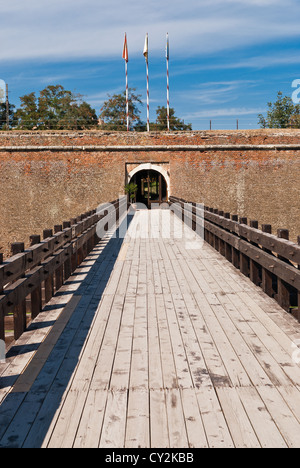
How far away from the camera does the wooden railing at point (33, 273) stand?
3898 millimetres

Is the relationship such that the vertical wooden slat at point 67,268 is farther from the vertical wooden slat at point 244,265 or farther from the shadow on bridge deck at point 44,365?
the vertical wooden slat at point 244,265

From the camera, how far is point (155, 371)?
343 centimetres

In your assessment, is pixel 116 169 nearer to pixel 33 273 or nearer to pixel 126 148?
pixel 126 148

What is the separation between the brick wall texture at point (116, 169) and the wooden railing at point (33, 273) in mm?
16481

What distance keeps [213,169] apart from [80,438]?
22570 millimetres

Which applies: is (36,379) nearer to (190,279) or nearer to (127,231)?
(190,279)

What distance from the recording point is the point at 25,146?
24.1 meters

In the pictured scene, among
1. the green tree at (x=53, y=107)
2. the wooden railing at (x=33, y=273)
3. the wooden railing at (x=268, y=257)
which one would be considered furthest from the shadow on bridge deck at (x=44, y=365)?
the green tree at (x=53, y=107)

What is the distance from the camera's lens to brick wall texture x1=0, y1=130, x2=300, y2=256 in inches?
947

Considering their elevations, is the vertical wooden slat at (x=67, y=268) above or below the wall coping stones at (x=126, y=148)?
below

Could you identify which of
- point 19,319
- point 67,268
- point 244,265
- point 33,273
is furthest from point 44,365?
point 244,265

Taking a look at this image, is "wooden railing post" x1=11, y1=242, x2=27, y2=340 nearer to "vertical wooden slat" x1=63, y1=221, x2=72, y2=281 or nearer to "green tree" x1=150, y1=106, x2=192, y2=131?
"vertical wooden slat" x1=63, y1=221, x2=72, y2=281

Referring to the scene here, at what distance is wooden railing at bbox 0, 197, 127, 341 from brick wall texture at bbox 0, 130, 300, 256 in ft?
54.1
